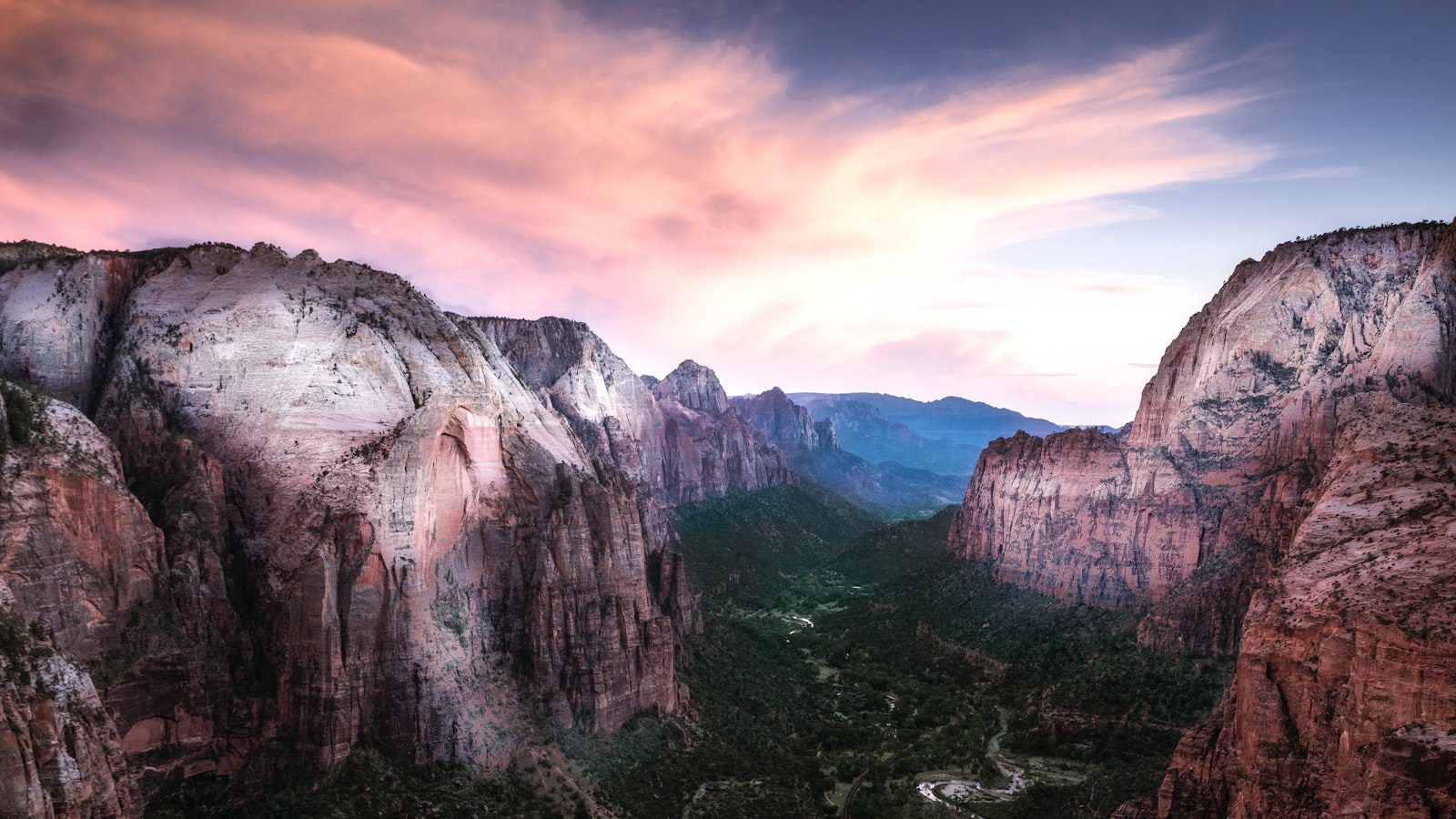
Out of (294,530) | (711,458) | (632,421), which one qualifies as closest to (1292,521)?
(294,530)

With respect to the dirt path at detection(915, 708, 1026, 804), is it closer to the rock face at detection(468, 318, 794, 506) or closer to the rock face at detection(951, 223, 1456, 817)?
the rock face at detection(951, 223, 1456, 817)

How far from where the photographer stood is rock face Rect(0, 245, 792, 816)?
119 ft

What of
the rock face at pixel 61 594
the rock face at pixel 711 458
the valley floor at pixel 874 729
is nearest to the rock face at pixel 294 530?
the rock face at pixel 61 594

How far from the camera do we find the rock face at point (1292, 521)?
1030 inches

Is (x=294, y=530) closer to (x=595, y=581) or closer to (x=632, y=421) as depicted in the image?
(x=595, y=581)

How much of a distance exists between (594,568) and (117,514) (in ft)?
96.7

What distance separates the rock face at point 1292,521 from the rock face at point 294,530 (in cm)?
3863

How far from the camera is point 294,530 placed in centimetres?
4378

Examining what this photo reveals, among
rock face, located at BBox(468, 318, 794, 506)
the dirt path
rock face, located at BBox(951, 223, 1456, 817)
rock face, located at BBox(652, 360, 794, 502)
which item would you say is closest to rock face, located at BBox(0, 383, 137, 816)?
rock face, located at BBox(951, 223, 1456, 817)

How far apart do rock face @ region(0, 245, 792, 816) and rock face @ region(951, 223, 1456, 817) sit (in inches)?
1521

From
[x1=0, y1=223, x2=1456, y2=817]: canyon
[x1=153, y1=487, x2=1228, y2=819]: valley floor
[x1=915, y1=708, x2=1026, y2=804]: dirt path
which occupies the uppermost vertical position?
[x1=0, y1=223, x2=1456, y2=817]: canyon

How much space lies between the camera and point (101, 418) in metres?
43.9

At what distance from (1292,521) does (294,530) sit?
199 feet

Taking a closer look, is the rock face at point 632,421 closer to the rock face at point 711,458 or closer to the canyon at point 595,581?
the rock face at point 711,458
